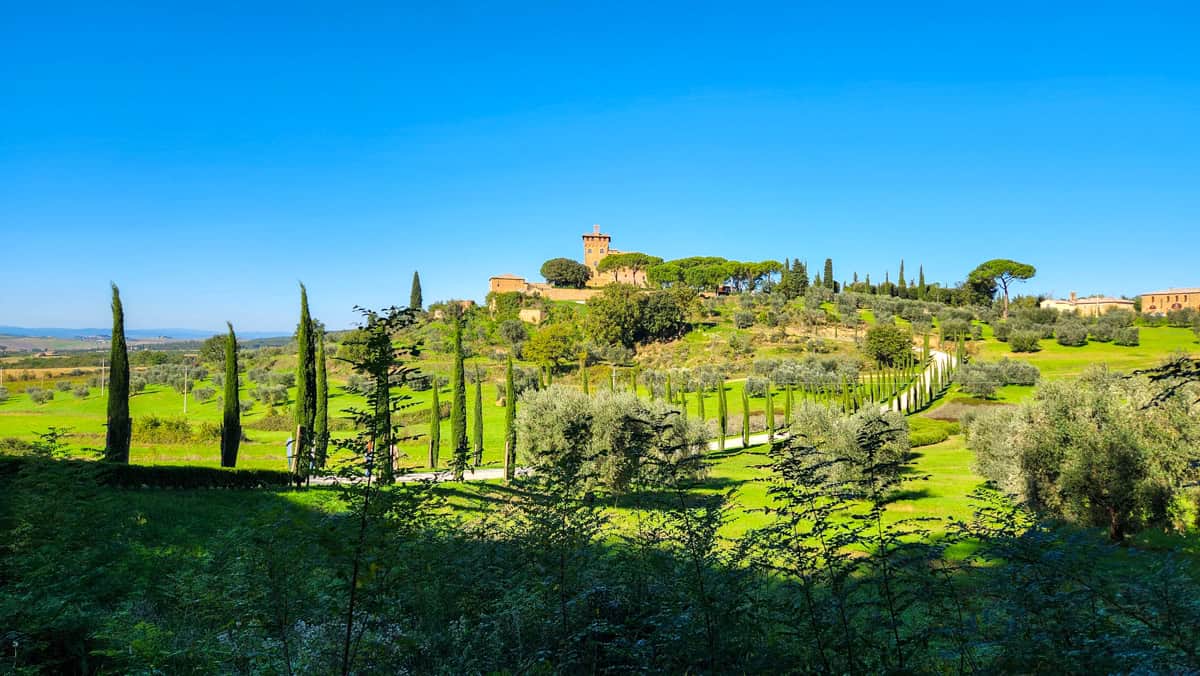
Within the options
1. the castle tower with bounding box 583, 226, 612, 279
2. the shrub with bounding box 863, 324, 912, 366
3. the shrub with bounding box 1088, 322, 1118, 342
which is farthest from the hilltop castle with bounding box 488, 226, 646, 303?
the shrub with bounding box 1088, 322, 1118, 342

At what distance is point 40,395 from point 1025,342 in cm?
9861

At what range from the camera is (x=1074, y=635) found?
5438mm

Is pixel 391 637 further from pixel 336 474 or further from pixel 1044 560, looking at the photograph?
pixel 1044 560

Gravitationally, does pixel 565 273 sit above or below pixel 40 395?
above

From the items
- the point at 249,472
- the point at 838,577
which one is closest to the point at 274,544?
the point at 838,577

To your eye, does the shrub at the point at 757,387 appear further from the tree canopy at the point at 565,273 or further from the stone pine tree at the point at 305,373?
the tree canopy at the point at 565,273

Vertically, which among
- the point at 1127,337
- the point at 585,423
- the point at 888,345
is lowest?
the point at 585,423

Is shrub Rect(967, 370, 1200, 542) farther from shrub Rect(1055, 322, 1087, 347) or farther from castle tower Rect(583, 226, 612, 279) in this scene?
castle tower Rect(583, 226, 612, 279)

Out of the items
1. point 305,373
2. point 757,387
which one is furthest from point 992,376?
point 305,373

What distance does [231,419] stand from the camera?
81.9ft

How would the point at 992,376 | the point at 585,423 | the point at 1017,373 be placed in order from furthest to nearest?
the point at 1017,373 → the point at 992,376 → the point at 585,423

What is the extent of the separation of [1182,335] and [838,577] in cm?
9083

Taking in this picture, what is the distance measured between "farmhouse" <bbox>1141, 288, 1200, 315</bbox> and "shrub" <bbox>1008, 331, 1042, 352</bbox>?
4678 centimetres

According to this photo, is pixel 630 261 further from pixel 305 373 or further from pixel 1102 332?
pixel 305 373
